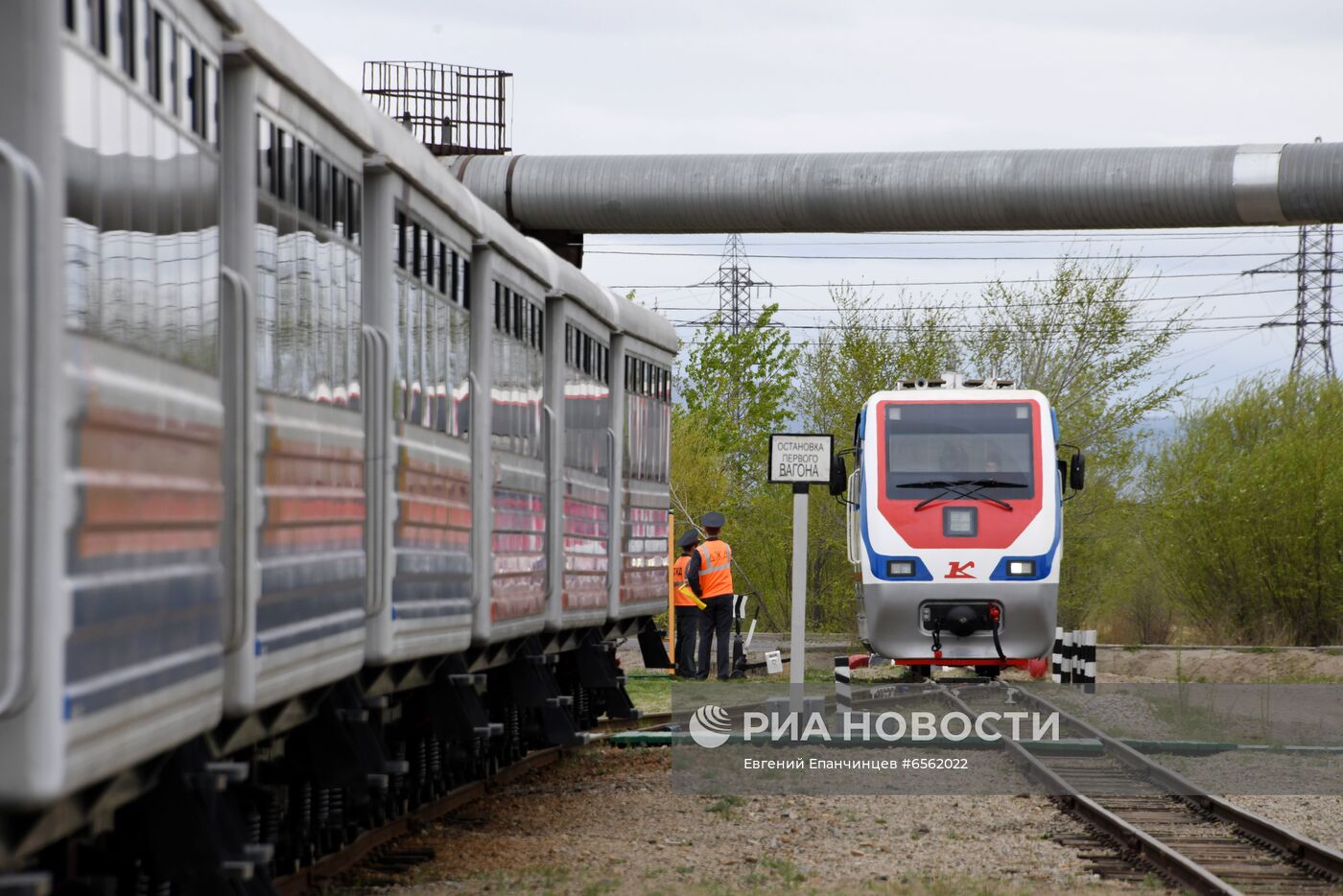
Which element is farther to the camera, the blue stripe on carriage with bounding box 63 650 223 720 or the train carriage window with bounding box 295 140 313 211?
the train carriage window with bounding box 295 140 313 211

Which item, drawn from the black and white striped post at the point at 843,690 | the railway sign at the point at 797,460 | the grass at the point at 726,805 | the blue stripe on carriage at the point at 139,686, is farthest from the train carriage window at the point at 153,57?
the black and white striped post at the point at 843,690

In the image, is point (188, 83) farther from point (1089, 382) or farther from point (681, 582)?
point (1089, 382)

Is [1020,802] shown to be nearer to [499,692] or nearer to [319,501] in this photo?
[499,692]

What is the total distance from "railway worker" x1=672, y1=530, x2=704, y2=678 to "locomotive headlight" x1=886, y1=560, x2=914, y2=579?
2.53 meters

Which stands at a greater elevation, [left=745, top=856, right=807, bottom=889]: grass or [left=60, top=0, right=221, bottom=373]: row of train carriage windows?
[left=60, top=0, right=221, bottom=373]: row of train carriage windows

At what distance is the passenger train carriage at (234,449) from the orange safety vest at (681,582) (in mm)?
9281

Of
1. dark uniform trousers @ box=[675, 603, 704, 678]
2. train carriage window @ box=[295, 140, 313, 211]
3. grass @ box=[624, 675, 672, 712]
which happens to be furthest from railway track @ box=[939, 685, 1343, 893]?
dark uniform trousers @ box=[675, 603, 704, 678]

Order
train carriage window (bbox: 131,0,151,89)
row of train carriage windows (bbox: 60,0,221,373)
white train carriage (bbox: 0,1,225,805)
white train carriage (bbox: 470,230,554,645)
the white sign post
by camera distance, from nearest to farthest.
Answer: white train carriage (bbox: 0,1,225,805), row of train carriage windows (bbox: 60,0,221,373), train carriage window (bbox: 131,0,151,89), white train carriage (bbox: 470,230,554,645), the white sign post

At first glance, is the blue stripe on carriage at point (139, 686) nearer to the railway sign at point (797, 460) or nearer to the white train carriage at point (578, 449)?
the white train carriage at point (578, 449)

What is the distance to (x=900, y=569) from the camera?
63.6 feet

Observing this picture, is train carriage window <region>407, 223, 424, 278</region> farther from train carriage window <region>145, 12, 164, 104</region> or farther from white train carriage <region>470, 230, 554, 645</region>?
train carriage window <region>145, 12, 164, 104</region>

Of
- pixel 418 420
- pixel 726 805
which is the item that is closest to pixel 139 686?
pixel 418 420

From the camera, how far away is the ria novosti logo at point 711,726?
15602 mm

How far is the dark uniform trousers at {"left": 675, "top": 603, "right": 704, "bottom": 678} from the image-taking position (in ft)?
70.7
